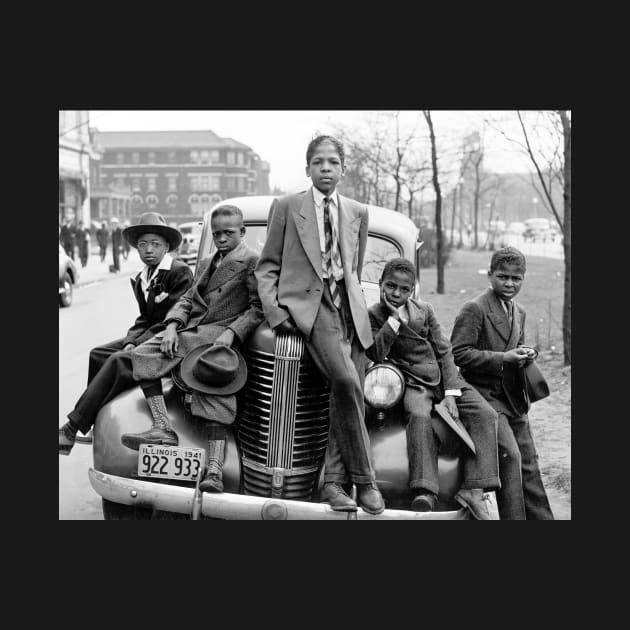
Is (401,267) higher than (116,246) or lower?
lower

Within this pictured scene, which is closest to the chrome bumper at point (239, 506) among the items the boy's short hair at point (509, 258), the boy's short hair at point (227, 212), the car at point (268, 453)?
the car at point (268, 453)

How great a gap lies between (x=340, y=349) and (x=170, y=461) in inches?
45.2

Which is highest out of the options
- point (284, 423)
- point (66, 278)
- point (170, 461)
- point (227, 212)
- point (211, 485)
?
point (227, 212)

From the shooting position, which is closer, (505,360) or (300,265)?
(300,265)

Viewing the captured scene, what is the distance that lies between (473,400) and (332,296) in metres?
1.06

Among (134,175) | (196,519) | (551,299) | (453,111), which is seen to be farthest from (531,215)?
(196,519)

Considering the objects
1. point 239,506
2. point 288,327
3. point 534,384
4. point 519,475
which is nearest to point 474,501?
point 519,475

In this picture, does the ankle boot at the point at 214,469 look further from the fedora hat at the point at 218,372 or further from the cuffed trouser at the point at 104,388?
the cuffed trouser at the point at 104,388

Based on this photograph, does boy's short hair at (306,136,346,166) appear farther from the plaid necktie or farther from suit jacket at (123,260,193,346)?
suit jacket at (123,260,193,346)

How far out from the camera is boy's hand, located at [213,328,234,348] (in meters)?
4.94

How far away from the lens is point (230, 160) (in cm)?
714

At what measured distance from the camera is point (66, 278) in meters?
7.00

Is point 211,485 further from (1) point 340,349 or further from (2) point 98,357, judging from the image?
(2) point 98,357

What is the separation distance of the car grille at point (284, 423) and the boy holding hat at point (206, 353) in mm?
140
